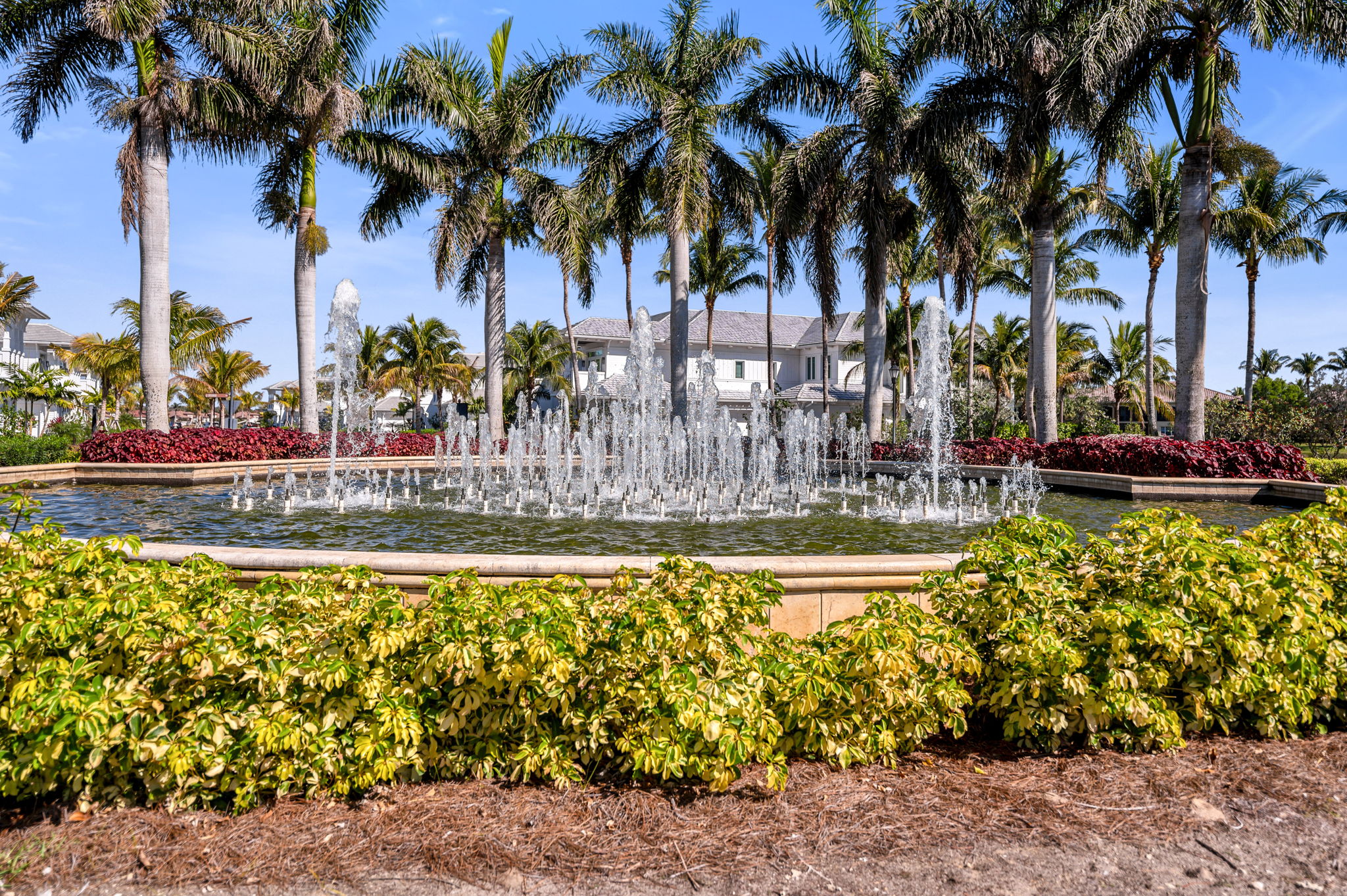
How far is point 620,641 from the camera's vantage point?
3221 millimetres

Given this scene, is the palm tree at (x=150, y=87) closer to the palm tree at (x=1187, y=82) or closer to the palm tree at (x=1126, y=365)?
the palm tree at (x=1187, y=82)

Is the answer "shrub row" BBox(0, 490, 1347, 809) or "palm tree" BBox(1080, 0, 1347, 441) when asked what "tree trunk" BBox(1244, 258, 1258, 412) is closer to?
"palm tree" BBox(1080, 0, 1347, 441)

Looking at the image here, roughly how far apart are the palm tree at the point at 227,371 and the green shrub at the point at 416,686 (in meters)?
46.3

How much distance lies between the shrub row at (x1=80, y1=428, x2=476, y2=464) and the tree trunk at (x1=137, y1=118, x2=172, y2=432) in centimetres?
102

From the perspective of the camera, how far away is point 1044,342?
1878cm


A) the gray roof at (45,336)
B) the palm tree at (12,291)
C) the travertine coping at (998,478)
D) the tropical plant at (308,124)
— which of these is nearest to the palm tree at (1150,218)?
the travertine coping at (998,478)

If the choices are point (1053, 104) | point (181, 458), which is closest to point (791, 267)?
point (1053, 104)

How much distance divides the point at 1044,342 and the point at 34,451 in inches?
934

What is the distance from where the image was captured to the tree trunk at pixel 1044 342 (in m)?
18.8

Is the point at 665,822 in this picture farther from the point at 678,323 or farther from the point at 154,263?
the point at 154,263

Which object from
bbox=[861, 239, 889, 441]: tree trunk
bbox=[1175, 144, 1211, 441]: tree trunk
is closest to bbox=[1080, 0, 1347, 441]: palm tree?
bbox=[1175, 144, 1211, 441]: tree trunk

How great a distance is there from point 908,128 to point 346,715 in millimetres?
20007

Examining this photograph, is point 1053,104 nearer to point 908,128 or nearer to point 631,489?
point 908,128

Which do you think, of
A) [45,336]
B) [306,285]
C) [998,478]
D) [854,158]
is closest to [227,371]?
[45,336]
